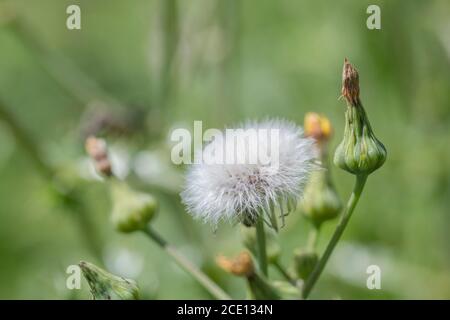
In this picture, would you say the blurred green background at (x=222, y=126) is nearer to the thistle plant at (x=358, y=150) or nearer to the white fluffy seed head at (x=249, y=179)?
the white fluffy seed head at (x=249, y=179)

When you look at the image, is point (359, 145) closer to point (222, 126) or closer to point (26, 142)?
point (222, 126)

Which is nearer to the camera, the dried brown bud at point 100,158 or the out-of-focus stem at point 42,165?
the dried brown bud at point 100,158

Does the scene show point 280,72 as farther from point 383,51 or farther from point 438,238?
point 438,238

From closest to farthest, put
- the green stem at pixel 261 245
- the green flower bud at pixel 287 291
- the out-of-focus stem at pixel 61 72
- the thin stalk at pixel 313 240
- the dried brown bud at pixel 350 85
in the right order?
the dried brown bud at pixel 350 85 → the green stem at pixel 261 245 → the green flower bud at pixel 287 291 → the thin stalk at pixel 313 240 → the out-of-focus stem at pixel 61 72

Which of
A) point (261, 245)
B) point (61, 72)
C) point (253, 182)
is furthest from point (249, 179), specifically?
point (61, 72)

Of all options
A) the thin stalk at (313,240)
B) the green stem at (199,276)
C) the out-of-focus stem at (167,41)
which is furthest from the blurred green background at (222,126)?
the thin stalk at (313,240)

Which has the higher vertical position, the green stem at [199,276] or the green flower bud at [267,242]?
the green flower bud at [267,242]

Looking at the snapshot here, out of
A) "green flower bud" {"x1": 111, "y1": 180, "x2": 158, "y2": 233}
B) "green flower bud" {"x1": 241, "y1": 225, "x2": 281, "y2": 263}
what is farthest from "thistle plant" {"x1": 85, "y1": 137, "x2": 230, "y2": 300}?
"green flower bud" {"x1": 241, "y1": 225, "x2": 281, "y2": 263}

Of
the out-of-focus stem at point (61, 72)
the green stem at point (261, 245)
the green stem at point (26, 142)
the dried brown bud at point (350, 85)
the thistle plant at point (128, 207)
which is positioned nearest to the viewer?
the dried brown bud at point (350, 85)
